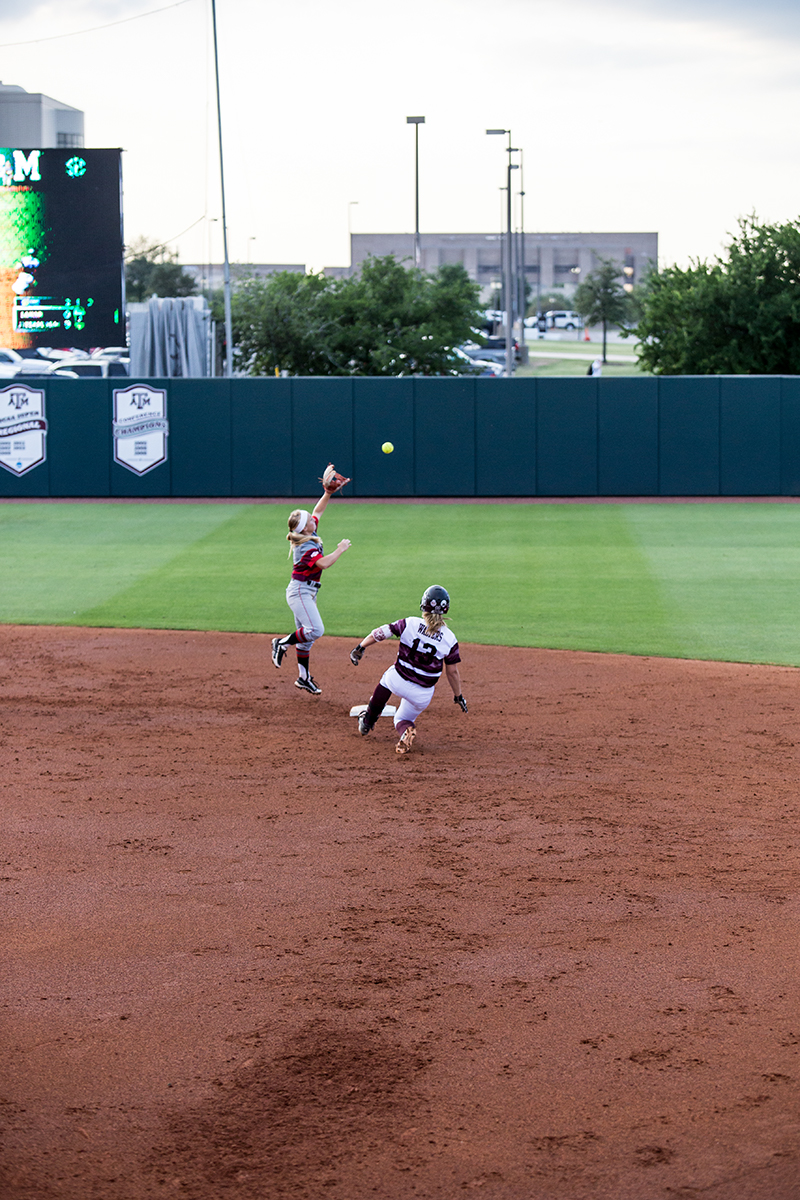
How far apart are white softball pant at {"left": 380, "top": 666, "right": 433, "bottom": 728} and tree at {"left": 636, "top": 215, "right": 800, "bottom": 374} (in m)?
28.8

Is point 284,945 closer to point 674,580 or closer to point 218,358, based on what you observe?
point 674,580

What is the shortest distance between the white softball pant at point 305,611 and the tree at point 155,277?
238ft

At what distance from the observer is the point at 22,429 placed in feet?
96.8

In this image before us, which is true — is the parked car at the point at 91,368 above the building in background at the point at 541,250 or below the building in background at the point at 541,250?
below

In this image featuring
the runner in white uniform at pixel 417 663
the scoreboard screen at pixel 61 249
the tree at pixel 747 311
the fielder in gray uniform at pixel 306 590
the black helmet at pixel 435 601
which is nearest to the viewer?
the black helmet at pixel 435 601

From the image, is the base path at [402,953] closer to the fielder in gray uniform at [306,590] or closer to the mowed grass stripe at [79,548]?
the fielder in gray uniform at [306,590]

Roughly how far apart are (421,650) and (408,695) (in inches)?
15.2

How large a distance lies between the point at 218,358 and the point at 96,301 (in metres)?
20.4

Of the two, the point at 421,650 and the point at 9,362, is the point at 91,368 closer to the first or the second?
the point at 9,362

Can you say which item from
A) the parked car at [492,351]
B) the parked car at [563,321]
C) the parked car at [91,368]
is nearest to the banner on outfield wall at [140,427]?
the parked car at [91,368]

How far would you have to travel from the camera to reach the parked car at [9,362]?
41688 mm

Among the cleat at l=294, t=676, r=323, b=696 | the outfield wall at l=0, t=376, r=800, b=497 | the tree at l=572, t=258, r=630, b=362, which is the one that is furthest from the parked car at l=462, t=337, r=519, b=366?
the cleat at l=294, t=676, r=323, b=696

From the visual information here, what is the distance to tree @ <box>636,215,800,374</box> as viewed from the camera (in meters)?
36.4

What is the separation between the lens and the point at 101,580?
1903 cm
